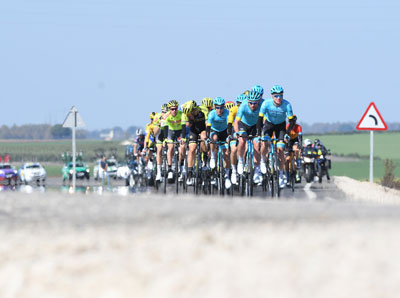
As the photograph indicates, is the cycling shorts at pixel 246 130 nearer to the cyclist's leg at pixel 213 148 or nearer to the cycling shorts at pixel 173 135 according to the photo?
the cyclist's leg at pixel 213 148

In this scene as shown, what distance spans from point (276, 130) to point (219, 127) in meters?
2.07

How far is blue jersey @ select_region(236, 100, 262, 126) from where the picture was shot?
51.6 ft

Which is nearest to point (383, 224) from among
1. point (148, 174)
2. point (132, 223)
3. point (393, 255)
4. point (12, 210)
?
point (393, 255)

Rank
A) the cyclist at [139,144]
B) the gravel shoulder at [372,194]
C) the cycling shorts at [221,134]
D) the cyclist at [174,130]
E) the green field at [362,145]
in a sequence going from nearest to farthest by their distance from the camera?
1. the gravel shoulder at [372,194]
2. the cycling shorts at [221,134]
3. the cyclist at [174,130]
4. the cyclist at [139,144]
5. the green field at [362,145]

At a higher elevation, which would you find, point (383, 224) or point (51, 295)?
point (383, 224)

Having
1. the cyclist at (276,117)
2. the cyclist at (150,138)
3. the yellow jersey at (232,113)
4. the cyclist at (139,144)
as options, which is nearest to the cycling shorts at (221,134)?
the yellow jersey at (232,113)

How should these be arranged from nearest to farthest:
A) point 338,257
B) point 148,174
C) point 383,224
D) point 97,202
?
point 338,257
point 383,224
point 97,202
point 148,174

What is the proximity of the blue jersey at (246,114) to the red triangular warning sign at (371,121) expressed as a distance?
8.77 metres

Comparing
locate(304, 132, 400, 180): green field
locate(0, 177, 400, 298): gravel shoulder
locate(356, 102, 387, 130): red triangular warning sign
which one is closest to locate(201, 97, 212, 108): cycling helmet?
locate(356, 102, 387, 130): red triangular warning sign

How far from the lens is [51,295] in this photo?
339 cm

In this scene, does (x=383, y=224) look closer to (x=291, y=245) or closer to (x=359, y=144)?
(x=291, y=245)

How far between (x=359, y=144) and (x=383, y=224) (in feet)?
366

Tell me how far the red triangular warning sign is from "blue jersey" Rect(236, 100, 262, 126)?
28.8 feet

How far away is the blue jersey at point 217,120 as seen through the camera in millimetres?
17031
